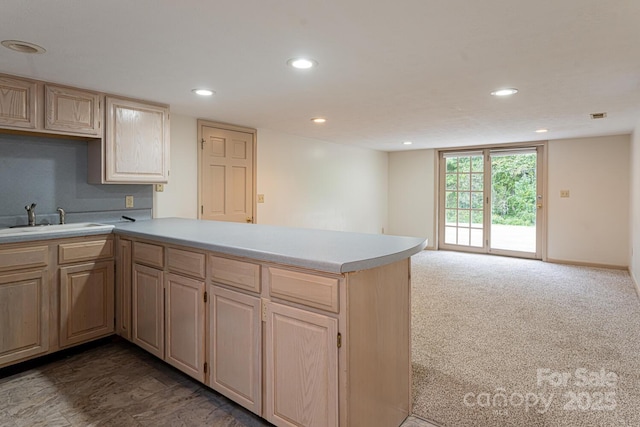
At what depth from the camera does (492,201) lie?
6480mm

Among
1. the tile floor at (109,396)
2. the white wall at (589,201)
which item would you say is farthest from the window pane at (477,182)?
the tile floor at (109,396)

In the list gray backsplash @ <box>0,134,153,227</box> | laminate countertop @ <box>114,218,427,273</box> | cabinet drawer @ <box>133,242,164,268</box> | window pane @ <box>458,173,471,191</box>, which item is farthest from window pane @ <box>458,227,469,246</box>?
cabinet drawer @ <box>133,242,164,268</box>

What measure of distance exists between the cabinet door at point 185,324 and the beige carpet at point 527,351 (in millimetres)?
A: 1283

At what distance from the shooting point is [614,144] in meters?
5.38

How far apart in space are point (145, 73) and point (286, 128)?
92.4 inches

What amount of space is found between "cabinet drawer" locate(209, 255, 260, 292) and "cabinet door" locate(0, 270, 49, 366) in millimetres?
1364

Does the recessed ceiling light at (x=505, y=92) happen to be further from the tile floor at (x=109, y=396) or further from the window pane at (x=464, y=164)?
the window pane at (x=464, y=164)

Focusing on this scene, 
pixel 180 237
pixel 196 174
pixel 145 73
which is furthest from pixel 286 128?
pixel 180 237

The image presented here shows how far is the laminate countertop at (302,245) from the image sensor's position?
150cm

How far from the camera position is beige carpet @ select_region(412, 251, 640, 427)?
1.99 meters

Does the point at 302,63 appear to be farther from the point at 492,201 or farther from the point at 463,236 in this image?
the point at 463,236

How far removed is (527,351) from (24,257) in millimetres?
3530

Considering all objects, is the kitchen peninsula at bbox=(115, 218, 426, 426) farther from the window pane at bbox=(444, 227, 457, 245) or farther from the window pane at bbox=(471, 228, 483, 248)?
the window pane at bbox=(444, 227, 457, 245)

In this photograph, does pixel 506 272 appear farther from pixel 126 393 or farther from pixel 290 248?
pixel 126 393
